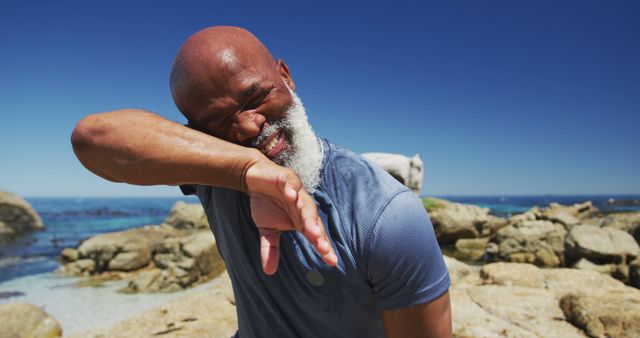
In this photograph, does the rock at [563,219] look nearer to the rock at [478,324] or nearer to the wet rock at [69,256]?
the rock at [478,324]

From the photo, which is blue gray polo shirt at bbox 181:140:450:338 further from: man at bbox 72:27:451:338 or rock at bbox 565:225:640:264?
rock at bbox 565:225:640:264

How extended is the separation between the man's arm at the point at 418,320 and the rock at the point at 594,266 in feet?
31.2

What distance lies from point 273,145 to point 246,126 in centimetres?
13

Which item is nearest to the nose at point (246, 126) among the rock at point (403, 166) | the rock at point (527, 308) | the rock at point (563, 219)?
the rock at point (527, 308)

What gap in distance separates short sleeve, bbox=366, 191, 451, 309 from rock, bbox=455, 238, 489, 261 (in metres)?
11.9

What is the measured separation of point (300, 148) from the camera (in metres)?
1.45

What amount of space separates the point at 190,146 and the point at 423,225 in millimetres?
782

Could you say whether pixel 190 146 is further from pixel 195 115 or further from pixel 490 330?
pixel 490 330

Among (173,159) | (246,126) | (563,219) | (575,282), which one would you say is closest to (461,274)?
(575,282)

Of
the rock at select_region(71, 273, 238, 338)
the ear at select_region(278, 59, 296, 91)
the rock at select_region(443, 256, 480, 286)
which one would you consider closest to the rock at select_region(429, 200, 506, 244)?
the rock at select_region(443, 256, 480, 286)

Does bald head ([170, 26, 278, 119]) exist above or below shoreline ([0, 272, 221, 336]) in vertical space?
above

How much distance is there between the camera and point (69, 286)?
943 centimetres

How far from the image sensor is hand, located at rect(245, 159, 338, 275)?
0.94 m

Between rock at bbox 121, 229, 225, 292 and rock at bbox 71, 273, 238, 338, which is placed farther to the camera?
rock at bbox 121, 229, 225, 292
